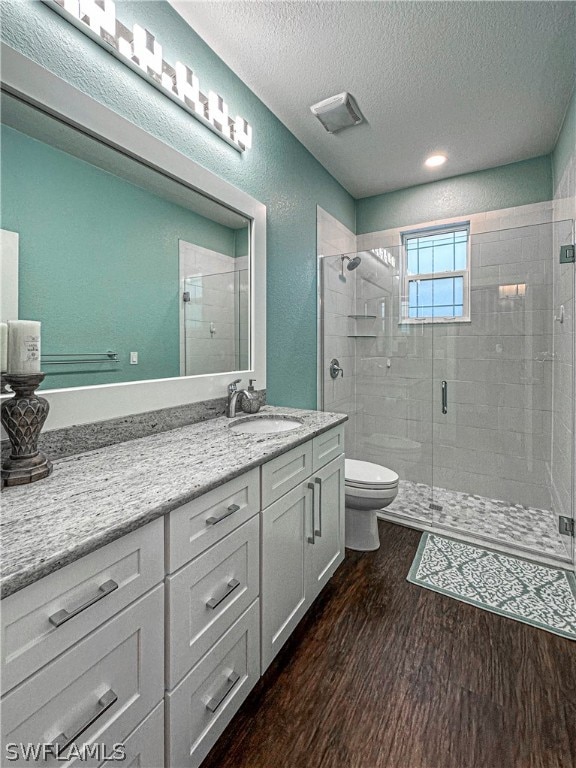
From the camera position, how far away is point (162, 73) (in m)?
1.41

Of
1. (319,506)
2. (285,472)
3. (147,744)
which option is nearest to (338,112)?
(285,472)

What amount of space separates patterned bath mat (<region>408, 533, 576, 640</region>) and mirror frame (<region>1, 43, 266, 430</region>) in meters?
1.48

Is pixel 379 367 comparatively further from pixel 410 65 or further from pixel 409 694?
pixel 409 694

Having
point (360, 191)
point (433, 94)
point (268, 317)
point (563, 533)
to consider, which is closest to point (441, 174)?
point (360, 191)

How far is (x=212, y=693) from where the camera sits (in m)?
1.00

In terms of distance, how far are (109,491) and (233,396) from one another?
3.15ft

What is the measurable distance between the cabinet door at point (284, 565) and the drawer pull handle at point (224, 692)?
16 centimetres

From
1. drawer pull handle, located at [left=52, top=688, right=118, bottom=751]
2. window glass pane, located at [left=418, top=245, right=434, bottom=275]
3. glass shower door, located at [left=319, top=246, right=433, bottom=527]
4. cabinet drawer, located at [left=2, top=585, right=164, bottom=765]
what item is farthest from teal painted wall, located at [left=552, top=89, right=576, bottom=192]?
drawer pull handle, located at [left=52, top=688, right=118, bottom=751]

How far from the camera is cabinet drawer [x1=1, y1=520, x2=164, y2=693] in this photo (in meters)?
0.56

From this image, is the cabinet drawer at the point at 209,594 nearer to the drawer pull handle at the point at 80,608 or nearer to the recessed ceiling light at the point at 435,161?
the drawer pull handle at the point at 80,608

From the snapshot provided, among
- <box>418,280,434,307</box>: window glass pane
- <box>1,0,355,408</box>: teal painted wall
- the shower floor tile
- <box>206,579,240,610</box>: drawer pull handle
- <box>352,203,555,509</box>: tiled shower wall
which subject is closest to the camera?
<box>206,579,240,610</box>: drawer pull handle

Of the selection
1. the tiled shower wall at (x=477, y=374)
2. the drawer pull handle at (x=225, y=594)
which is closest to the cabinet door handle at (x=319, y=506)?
the drawer pull handle at (x=225, y=594)

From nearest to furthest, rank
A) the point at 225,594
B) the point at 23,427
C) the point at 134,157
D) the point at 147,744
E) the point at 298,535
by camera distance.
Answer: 1. the point at 147,744
2. the point at 23,427
3. the point at 225,594
4. the point at 134,157
5. the point at 298,535

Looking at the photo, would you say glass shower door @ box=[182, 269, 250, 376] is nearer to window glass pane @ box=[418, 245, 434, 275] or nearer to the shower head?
the shower head
